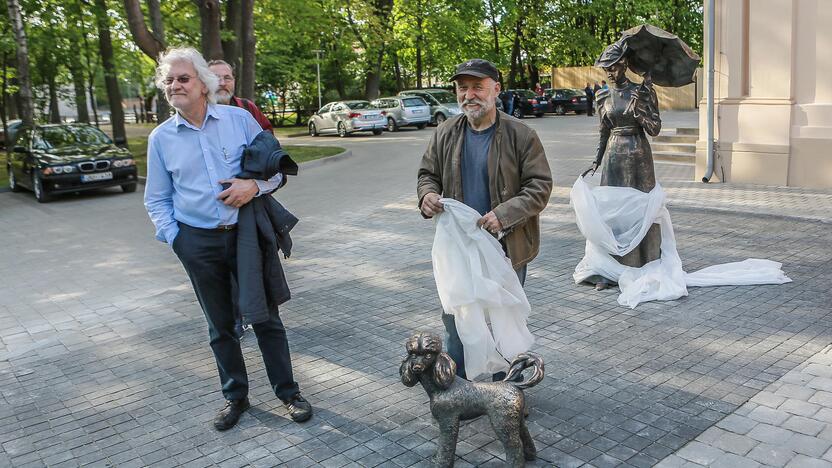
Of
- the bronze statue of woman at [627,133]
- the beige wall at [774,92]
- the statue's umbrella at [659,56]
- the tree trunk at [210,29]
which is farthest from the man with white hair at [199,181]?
the tree trunk at [210,29]

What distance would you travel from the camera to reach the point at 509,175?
4.18 metres

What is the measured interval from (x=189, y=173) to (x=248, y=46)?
1577 cm

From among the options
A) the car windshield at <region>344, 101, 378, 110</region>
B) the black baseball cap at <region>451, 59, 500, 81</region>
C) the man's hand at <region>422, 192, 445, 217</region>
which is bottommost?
the man's hand at <region>422, 192, 445, 217</region>

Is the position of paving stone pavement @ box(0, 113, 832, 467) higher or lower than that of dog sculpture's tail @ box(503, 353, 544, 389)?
lower

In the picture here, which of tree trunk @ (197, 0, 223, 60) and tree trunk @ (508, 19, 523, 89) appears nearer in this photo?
tree trunk @ (197, 0, 223, 60)

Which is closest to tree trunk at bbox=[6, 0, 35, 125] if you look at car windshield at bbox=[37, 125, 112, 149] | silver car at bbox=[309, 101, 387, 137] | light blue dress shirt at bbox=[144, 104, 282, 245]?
car windshield at bbox=[37, 125, 112, 149]

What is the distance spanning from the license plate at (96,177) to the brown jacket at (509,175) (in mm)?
13085

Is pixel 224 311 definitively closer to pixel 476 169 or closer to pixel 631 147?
pixel 476 169

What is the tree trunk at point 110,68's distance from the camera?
71.3 feet

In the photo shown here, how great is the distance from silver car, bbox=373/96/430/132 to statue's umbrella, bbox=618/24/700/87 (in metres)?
24.5

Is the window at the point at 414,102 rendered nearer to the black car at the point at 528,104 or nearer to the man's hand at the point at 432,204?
the black car at the point at 528,104

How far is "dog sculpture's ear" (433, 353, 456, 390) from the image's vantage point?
367 centimetres

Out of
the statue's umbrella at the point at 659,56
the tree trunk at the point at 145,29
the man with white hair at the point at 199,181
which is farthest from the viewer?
the tree trunk at the point at 145,29

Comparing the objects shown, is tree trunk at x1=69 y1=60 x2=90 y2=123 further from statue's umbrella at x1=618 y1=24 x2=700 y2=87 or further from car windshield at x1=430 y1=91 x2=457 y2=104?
statue's umbrella at x1=618 y1=24 x2=700 y2=87
